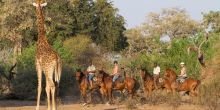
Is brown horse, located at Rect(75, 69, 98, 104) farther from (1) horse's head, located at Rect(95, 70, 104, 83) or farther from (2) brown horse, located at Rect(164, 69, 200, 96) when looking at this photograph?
(2) brown horse, located at Rect(164, 69, 200, 96)

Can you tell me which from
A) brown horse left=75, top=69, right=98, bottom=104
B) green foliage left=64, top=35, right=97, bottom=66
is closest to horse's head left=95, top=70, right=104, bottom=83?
brown horse left=75, top=69, right=98, bottom=104

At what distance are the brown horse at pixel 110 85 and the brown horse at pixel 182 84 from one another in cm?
159

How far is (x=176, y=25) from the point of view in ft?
235

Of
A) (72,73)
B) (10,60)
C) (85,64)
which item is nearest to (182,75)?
(72,73)

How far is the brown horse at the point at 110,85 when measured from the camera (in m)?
24.9

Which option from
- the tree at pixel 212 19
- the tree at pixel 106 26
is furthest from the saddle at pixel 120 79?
the tree at pixel 212 19

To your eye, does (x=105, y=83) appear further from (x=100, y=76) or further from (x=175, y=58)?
(x=175, y=58)

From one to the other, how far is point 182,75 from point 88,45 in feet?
75.1

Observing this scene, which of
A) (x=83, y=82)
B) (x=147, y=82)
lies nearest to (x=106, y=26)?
(x=147, y=82)

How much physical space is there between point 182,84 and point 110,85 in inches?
136

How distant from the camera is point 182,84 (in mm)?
25812

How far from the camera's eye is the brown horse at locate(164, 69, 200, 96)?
25484 millimetres

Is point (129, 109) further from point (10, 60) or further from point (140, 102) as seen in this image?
point (10, 60)

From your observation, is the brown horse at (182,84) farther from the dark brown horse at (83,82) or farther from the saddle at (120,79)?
the dark brown horse at (83,82)
